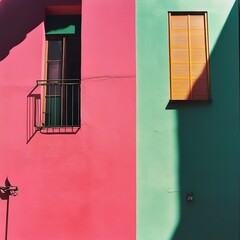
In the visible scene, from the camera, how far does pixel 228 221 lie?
7465mm

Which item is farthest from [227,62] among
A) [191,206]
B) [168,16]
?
[191,206]

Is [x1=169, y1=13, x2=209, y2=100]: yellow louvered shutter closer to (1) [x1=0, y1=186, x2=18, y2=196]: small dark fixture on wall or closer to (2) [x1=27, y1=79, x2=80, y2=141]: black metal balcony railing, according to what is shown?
(2) [x1=27, y1=79, x2=80, y2=141]: black metal balcony railing

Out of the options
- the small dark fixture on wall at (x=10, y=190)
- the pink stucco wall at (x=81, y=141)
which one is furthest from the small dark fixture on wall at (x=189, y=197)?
the small dark fixture on wall at (x=10, y=190)

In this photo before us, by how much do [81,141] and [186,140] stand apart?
211cm

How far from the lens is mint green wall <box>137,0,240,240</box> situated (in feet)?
24.5

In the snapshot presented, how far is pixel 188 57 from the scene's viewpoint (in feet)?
26.0

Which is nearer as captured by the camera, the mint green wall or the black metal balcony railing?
the mint green wall

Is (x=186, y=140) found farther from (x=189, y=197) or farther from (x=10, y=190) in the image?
(x=10, y=190)

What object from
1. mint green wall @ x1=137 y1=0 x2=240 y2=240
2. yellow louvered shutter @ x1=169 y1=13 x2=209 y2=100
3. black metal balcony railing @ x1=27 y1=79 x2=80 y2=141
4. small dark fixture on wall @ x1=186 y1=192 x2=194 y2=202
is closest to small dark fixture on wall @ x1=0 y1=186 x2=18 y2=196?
black metal balcony railing @ x1=27 y1=79 x2=80 y2=141

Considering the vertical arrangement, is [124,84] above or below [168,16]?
below

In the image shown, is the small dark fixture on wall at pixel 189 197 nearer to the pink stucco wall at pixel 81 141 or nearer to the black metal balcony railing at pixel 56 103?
the pink stucco wall at pixel 81 141

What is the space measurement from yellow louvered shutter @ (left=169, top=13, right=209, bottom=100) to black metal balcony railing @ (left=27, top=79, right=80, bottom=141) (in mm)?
2079

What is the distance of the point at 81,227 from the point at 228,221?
113 inches

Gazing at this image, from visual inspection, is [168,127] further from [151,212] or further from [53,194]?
[53,194]
